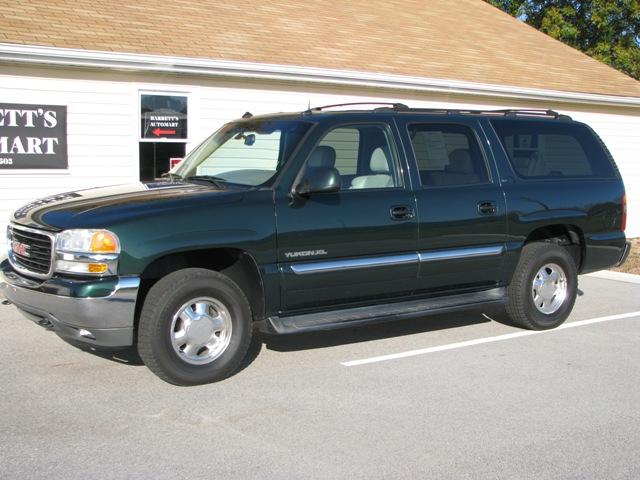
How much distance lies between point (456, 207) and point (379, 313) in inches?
45.6

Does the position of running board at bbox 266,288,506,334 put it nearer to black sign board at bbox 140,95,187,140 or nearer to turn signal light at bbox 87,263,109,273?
turn signal light at bbox 87,263,109,273

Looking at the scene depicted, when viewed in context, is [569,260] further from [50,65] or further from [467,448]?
[50,65]

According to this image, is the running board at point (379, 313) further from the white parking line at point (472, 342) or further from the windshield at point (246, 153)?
the windshield at point (246, 153)

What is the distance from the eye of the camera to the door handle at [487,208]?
6.65 metres

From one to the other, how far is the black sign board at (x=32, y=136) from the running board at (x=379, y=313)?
17.9 feet

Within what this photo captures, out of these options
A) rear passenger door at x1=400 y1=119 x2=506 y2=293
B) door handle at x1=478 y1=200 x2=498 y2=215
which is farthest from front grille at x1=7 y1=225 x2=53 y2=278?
door handle at x1=478 y1=200 x2=498 y2=215

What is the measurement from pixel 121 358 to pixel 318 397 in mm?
1796

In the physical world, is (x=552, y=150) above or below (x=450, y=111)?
below

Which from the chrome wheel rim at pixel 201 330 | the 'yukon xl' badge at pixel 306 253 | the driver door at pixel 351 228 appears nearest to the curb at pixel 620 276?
the driver door at pixel 351 228

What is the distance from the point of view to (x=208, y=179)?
6.20m

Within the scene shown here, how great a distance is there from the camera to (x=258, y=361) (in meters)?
6.17

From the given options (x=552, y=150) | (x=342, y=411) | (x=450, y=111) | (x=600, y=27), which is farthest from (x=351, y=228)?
(x=600, y=27)

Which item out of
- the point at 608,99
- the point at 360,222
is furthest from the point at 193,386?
the point at 608,99

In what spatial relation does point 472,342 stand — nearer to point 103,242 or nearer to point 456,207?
point 456,207
